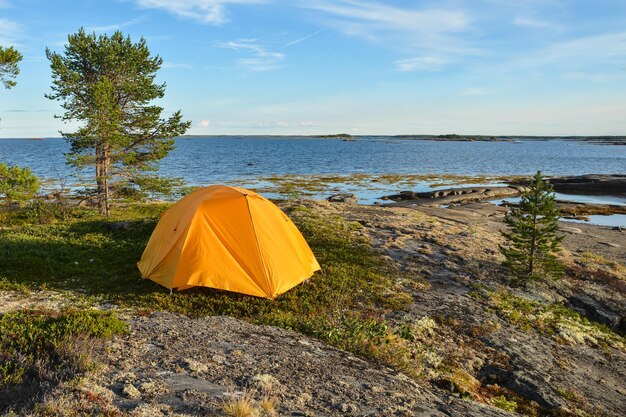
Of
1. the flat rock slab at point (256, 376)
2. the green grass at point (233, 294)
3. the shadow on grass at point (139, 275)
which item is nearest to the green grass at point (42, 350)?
the flat rock slab at point (256, 376)

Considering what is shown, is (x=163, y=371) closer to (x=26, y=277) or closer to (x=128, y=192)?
(x=26, y=277)

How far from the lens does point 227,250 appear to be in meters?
11.8

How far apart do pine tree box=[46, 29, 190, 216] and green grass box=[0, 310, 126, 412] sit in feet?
62.3

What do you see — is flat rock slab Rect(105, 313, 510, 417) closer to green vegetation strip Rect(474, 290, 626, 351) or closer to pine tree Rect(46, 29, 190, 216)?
green vegetation strip Rect(474, 290, 626, 351)

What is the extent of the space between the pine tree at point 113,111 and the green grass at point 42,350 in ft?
62.3

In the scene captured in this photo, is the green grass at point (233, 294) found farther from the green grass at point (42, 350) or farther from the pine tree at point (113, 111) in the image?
the pine tree at point (113, 111)

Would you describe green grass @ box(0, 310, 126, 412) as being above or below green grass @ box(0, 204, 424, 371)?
above

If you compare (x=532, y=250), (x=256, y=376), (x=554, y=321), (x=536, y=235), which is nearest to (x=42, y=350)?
(x=256, y=376)

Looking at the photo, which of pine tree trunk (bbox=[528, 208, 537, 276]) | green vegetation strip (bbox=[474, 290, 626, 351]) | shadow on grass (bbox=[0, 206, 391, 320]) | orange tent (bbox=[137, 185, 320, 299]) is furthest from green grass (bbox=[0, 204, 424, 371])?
pine tree trunk (bbox=[528, 208, 537, 276])

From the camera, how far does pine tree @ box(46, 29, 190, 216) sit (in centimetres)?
2483

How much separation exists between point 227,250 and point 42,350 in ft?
18.4

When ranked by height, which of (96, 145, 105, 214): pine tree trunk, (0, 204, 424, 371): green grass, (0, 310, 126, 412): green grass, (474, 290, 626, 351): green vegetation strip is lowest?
(474, 290, 626, 351): green vegetation strip

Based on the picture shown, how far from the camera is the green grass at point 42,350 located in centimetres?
555

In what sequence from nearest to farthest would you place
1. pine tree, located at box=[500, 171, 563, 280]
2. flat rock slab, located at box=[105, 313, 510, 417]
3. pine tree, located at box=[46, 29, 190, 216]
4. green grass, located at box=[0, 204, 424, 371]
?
flat rock slab, located at box=[105, 313, 510, 417], green grass, located at box=[0, 204, 424, 371], pine tree, located at box=[500, 171, 563, 280], pine tree, located at box=[46, 29, 190, 216]
